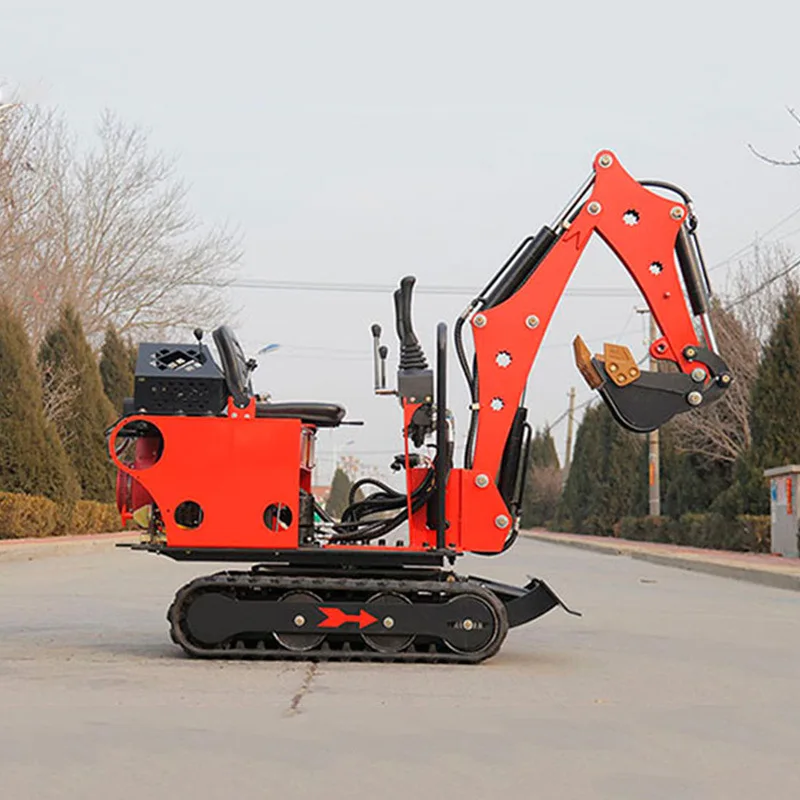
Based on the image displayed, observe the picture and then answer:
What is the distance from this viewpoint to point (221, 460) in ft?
29.7

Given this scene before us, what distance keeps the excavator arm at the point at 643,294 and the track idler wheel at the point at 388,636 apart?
1294 mm

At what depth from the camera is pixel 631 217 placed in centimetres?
967

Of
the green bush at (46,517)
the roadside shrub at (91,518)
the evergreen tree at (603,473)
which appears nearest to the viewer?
the green bush at (46,517)

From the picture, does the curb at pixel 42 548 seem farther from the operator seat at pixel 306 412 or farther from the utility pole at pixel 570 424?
the utility pole at pixel 570 424

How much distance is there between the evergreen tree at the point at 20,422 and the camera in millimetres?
30891

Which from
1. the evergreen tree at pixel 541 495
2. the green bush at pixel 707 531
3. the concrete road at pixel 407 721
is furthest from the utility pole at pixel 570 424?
the concrete road at pixel 407 721

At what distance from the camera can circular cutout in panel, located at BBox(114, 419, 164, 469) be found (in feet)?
30.0

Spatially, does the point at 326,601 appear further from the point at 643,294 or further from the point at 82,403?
the point at 82,403

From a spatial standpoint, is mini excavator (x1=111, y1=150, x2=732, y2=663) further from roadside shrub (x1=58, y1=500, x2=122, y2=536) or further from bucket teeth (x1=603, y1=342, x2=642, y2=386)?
roadside shrub (x1=58, y1=500, x2=122, y2=536)

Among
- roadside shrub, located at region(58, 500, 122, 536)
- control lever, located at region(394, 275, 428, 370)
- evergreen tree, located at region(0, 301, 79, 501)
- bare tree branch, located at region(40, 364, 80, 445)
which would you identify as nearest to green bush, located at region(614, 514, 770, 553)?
roadside shrub, located at region(58, 500, 122, 536)

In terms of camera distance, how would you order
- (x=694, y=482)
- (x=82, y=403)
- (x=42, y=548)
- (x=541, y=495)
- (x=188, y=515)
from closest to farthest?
(x=188, y=515) → (x=42, y=548) → (x=82, y=403) → (x=694, y=482) → (x=541, y=495)

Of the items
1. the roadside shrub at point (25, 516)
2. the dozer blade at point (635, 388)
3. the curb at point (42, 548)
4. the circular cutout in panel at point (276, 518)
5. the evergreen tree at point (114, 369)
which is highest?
the evergreen tree at point (114, 369)

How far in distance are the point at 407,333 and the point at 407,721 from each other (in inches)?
128

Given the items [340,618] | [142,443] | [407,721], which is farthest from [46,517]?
[407,721]
